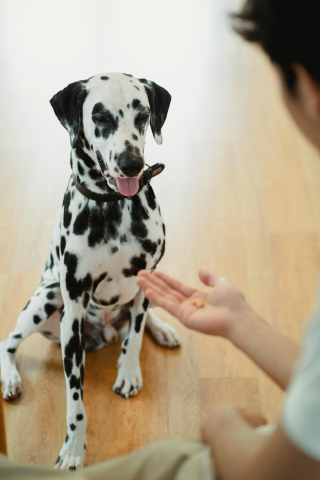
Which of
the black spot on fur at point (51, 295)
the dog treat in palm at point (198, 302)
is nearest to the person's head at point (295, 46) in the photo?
the dog treat in palm at point (198, 302)

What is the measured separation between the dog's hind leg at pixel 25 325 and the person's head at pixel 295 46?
1.45 meters

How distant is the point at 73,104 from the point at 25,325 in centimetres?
95

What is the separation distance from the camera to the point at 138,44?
453 centimetres

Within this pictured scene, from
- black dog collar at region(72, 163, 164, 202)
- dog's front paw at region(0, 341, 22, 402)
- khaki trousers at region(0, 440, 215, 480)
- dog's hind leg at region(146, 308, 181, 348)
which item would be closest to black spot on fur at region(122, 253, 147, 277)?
black dog collar at region(72, 163, 164, 202)

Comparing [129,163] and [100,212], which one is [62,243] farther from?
[129,163]

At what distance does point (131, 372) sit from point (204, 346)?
0.39m

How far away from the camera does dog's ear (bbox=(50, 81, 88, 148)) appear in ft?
5.93

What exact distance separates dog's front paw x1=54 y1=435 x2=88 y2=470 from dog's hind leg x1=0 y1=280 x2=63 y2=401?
0.41 meters

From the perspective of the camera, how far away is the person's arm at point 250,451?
0.82 m

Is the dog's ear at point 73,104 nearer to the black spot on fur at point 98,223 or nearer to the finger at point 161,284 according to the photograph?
the black spot on fur at point 98,223

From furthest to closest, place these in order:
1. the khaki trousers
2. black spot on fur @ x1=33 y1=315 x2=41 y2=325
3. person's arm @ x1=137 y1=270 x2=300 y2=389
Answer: black spot on fur @ x1=33 y1=315 x2=41 y2=325 < person's arm @ x1=137 y1=270 x2=300 y2=389 < the khaki trousers

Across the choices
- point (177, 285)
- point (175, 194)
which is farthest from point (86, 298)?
point (175, 194)

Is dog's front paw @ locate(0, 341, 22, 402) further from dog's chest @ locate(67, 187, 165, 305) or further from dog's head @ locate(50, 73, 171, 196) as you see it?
dog's head @ locate(50, 73, 171, 196)

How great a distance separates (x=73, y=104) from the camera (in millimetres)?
1824
